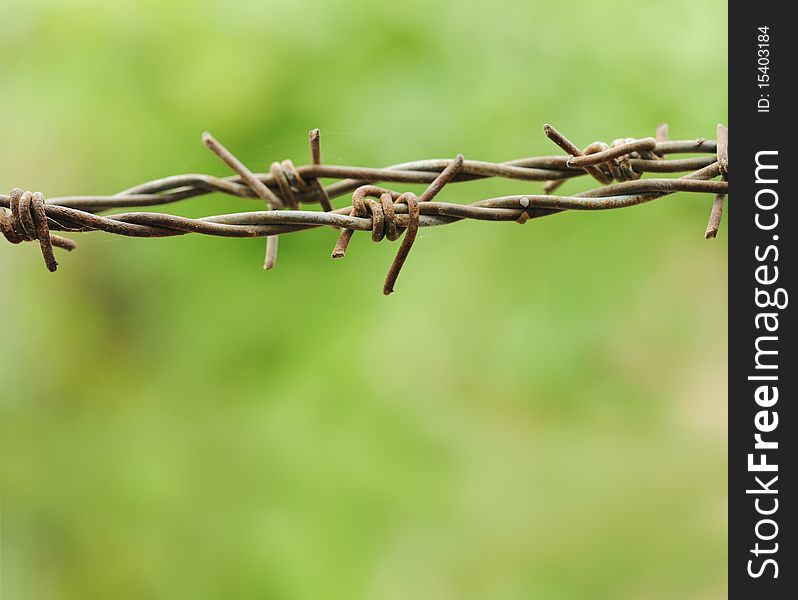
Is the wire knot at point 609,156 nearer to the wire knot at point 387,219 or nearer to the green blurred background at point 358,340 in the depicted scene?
the wire knot at point 387,219

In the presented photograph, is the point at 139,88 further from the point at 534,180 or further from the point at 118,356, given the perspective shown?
the point at 534,180

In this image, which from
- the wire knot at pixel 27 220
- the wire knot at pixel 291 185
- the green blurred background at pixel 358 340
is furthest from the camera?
the green blurred background at pixel 358 340

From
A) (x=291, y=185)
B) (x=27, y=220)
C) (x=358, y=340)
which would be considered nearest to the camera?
(x=27, y=220)

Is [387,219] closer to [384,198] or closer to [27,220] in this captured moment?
[384,198]

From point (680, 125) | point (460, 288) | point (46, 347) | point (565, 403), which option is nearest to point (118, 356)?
point (46, 347)

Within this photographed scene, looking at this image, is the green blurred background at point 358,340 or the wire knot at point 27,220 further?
the green blurred background at point 358,340

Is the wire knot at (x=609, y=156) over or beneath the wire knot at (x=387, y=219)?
over

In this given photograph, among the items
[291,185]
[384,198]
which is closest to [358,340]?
[291,185]

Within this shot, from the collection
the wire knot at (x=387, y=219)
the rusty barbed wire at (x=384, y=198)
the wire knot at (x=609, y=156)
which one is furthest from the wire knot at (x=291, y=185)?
the wire knot at (x=609, y=156)
